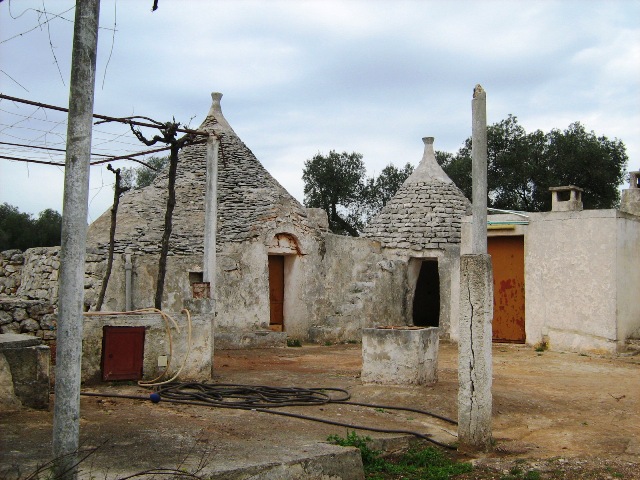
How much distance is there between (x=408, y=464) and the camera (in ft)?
19.6

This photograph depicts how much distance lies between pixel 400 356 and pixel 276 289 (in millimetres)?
8338

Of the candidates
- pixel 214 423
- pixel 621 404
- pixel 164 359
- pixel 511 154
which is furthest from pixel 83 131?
pixel 511 154

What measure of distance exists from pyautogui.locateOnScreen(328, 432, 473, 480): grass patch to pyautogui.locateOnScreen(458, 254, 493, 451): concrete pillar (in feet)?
1.32

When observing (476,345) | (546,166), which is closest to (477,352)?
(476,345)

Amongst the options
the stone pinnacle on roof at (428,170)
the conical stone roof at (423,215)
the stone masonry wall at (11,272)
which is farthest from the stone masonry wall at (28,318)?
→ the stone pinnacle on roof at (428,170)

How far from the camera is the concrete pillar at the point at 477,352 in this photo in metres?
6.29

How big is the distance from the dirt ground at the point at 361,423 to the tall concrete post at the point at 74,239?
563 mm

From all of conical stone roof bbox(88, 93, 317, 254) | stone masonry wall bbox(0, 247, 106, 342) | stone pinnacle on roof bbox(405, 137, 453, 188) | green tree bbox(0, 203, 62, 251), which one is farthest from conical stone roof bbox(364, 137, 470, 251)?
green tree bbox(0, 203, 62, 251)

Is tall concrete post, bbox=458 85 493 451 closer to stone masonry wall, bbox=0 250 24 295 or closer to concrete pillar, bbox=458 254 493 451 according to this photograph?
concrete pillar, bbox=458 254 493 451

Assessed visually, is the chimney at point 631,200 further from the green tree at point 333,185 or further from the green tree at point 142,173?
the green tree at point 142,173

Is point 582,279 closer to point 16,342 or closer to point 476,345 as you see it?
point 476,345

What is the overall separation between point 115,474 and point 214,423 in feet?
7.02

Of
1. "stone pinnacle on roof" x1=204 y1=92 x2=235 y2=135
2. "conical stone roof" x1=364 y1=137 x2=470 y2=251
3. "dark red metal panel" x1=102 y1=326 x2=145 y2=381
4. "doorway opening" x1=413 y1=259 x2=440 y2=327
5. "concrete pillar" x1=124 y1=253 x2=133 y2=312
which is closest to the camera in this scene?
"dark red metal panel" x1=102 y1=326 x2=145 y2=381

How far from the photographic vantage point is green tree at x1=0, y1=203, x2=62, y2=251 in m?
29.0
